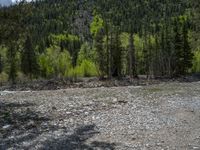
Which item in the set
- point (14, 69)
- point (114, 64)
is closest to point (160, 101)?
point (114, 64)

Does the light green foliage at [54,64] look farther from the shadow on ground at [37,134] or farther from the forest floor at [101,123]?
the shadow on ground at [37,134]

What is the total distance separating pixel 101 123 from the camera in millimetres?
14867

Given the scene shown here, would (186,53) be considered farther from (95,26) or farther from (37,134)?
(37,134)

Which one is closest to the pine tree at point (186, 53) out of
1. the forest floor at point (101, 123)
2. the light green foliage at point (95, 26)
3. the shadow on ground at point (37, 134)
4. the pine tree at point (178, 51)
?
the pine tree at point (178, 51)

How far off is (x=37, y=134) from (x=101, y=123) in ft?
7.74

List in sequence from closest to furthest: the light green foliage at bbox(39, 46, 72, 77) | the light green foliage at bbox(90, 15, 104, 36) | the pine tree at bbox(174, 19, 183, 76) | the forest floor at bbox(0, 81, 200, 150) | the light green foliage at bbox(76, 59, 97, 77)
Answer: the forest floor at bbox(0, 81, 200, 150)
the pine tree at bbox(174, 19, 183, 76)
the light green foliage at bbox(90, 15, 104, 36)
the light green foliage at bbox(76, 59, 97, 77)
the light green foliage at bbox(39, 46, 72, 77)

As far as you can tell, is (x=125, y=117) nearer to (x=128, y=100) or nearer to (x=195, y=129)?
(x=195, y=129)

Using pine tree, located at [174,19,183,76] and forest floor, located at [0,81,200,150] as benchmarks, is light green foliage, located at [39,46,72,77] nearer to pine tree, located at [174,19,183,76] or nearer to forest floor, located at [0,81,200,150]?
pine tree, located at [174,19,183,76]

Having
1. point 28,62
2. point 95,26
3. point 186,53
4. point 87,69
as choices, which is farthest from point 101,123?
point 87,69

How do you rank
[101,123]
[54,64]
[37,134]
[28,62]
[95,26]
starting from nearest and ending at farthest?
[37,134] → [101,123] → [95,26] → [28,62] → [54,64]

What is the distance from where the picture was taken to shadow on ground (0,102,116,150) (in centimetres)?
→ 1238

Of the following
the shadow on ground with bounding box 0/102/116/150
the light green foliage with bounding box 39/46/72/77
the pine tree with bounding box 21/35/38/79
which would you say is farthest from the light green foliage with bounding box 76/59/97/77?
the shadow on ground with bounding box 0/102/116/150

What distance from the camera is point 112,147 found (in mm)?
12141

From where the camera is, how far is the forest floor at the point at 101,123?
12.6 meters
